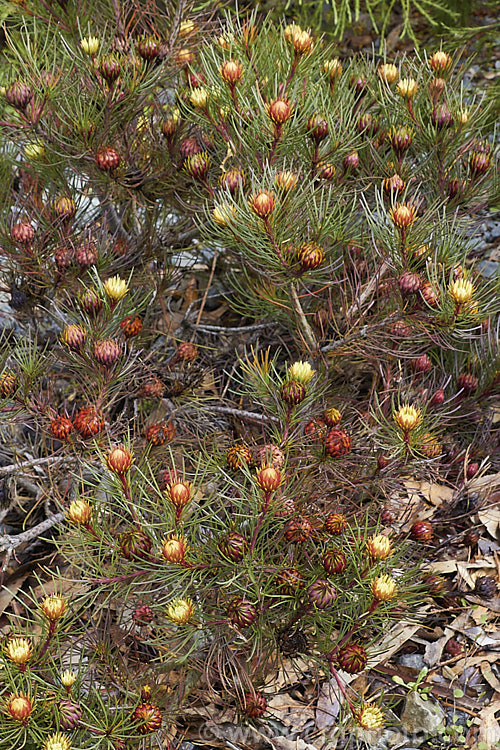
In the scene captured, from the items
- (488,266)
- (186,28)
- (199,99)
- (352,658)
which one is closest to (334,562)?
(352,658)

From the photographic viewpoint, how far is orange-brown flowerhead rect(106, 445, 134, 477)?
1.27m

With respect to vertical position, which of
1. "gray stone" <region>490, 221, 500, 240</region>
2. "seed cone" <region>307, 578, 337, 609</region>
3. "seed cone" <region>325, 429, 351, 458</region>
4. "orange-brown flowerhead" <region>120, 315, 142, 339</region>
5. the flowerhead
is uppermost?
the flowerhead

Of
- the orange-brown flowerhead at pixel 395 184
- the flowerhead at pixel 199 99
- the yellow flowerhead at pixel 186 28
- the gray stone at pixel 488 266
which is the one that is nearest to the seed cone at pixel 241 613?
the orange-brown flowerhead at pixel 395 184

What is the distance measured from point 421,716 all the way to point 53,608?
838 millimetres

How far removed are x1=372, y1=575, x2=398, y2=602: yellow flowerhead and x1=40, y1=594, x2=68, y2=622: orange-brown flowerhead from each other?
57 centimetres

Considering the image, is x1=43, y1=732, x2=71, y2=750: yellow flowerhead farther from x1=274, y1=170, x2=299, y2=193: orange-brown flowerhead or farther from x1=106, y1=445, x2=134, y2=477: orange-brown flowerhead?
x1=274, y1=170, x2=299, y2=193: orange-brown flowerhead

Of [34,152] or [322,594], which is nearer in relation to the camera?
[322,594]

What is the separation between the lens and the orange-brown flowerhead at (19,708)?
1245 millimetres

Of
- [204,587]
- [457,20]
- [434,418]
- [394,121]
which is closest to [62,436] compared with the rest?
[204,587]

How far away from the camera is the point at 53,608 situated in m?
1.31

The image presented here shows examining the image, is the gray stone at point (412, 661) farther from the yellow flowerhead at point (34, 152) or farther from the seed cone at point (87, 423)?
the yellow flowerhead at point (34, 152)

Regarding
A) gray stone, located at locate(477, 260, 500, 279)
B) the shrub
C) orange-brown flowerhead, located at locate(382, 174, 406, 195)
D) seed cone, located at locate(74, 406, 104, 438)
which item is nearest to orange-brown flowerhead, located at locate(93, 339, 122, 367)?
the shrub

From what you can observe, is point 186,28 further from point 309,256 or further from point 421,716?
point 421,716

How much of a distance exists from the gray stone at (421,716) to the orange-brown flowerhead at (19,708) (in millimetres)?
811
